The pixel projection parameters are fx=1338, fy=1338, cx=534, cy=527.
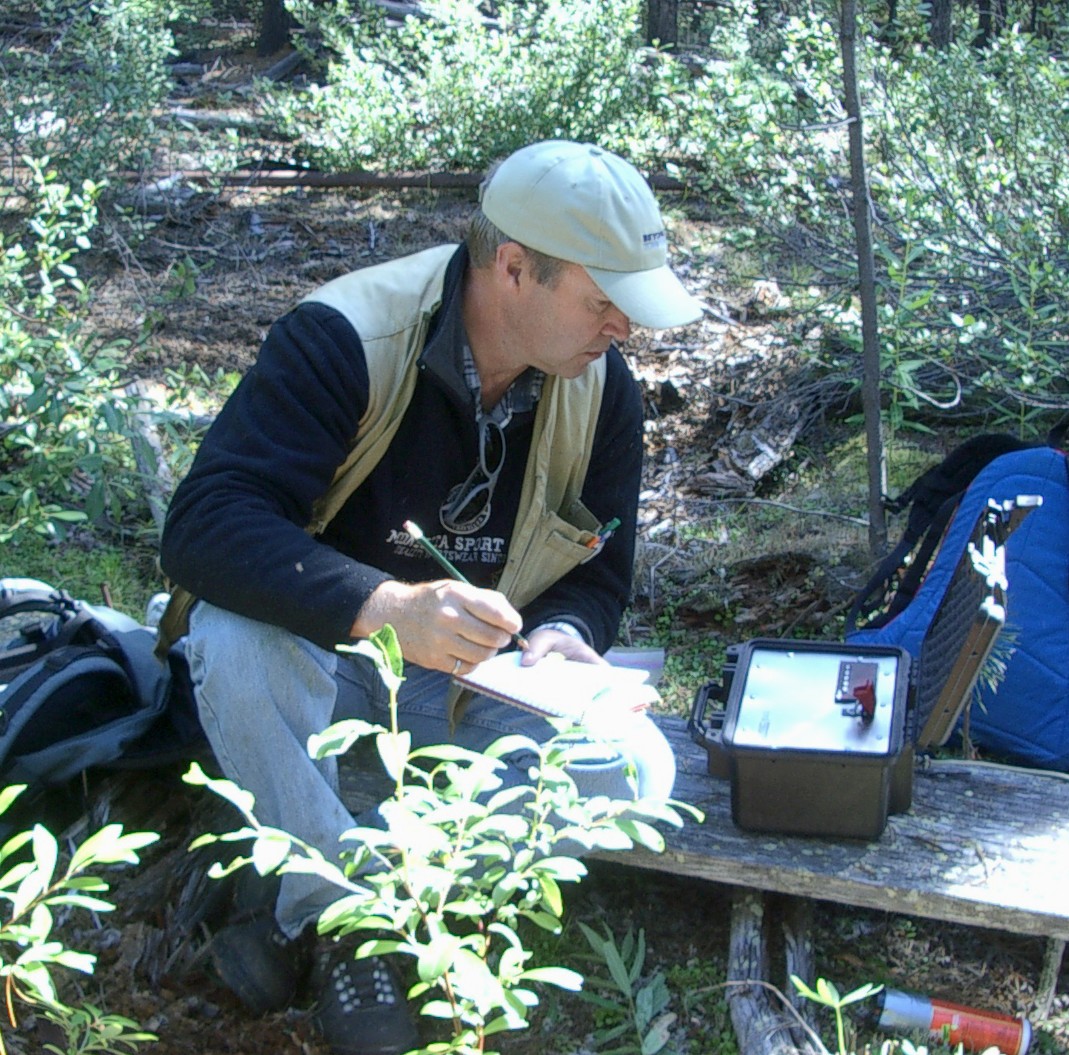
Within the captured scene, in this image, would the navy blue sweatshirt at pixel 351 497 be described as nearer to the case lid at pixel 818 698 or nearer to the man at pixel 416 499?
the man at pixel 416 499

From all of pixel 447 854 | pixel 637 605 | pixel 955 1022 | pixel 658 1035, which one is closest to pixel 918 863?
pixel 955 1022

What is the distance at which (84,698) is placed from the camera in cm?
290

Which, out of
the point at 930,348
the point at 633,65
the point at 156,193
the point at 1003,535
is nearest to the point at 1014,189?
the point at 930,348

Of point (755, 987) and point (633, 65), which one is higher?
point (633, 65)

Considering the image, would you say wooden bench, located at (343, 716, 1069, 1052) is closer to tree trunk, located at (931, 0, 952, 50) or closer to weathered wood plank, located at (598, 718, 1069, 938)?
weathered wood plank, located at (598, 718, 1069, 938)

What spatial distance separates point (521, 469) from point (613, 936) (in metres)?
1.04

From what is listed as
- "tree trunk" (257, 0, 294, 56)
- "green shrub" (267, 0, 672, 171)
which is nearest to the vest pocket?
"green shrub" (267, 0, 672, 171)

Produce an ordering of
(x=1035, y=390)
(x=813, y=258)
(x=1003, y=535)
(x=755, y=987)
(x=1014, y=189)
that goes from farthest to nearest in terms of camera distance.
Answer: (x=813, y=258), (x=1014, y=189), (x=1035, y=390), (x=1003, y=535), (x=755, y=987)

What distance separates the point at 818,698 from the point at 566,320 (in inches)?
38.7

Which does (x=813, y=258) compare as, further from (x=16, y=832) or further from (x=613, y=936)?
(x=16, y=832)

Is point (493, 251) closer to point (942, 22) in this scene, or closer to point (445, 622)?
point (445, 622)

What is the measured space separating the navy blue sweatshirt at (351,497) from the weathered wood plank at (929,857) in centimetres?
50

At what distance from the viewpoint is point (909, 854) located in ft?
9.19

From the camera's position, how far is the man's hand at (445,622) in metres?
2.34
